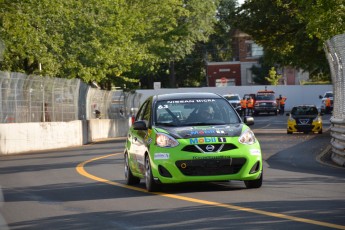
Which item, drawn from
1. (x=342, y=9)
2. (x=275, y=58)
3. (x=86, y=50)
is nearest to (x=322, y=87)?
(x=275, y=58)

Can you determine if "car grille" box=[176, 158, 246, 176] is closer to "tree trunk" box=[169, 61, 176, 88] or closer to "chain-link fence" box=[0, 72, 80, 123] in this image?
"chain-link fence" box=[0, 72, 80, 123]

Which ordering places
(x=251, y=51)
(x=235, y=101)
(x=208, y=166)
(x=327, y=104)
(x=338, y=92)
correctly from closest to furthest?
(x=208, y=166), (x=338, y=92), (x=235, y=101), (x=327, y=104), (x=251, y=51)

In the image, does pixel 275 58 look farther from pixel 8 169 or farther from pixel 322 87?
pixel 322 87

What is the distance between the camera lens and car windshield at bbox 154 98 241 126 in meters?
15.4

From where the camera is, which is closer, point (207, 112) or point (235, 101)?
point (207, 112)

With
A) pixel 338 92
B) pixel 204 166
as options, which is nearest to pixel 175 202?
pixel 204 166

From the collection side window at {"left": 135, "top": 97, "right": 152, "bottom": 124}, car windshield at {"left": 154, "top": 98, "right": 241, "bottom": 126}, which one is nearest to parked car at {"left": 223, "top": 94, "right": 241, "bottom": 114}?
side window at {"left": 135, "top": 97, "right": 152, "bottom": 124}

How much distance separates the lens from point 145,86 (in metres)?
107

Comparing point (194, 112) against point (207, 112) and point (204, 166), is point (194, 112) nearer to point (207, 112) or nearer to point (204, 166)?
point (207, 112)

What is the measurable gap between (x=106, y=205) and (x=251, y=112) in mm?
64368

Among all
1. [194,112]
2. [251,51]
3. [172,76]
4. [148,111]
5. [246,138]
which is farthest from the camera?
[251,51]

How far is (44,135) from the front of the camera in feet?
123

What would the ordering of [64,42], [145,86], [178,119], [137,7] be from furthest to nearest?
1. [145,86]
2. [137,7]
3. [64,42]
4. [178,119]

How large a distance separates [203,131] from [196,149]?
13.0 inches
